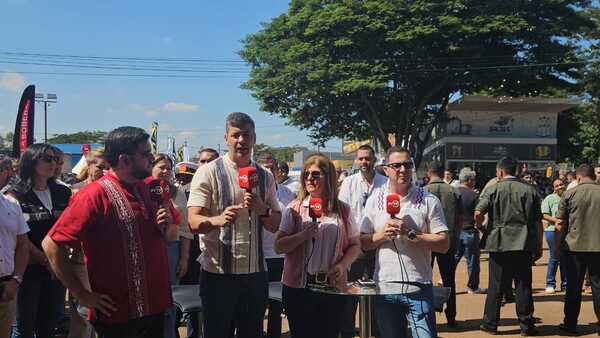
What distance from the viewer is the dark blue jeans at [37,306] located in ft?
15.4

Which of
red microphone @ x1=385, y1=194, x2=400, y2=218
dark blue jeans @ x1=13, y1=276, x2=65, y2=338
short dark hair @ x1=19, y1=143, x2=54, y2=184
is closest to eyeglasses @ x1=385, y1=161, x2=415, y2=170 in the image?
red microphone @ x1=385, y1=194, x2=400, y2=218

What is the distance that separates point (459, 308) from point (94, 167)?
5.43 metres

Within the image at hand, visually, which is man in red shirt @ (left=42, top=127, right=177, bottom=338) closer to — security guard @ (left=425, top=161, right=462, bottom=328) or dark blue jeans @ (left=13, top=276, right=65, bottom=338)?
dark blue jeans @ (left=13, top=276, right=65, bottom=338)

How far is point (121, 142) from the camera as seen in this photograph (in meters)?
3.15

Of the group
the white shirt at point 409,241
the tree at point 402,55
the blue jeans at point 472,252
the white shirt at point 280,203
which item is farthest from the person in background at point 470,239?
the tree at point 402,55

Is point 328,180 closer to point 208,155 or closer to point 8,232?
point 8,232

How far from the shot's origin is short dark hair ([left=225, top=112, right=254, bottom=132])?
3.83 meters

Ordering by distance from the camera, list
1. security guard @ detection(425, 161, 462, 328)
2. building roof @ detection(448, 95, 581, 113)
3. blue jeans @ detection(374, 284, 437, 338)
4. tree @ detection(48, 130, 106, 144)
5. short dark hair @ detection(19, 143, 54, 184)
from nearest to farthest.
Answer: blue jeans @ detection(374, 284, 437, 338) → short dark hair @ detection(19, 143, 54, 184) → security guard @ detection(425, 161, 462, 328) → building roof @ detection(448, 95, 581, 113) → tree @ detection(48, 130, 106, 144)

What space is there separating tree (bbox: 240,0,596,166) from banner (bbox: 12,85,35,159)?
14560mm

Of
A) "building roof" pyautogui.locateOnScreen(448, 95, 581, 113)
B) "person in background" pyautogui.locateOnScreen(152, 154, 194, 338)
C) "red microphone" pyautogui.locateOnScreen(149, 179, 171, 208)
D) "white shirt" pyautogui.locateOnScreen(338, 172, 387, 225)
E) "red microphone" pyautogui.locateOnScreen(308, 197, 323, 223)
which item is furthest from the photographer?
"building roof" pyautogui.locateOnScreen(448, 95, 581, 113)

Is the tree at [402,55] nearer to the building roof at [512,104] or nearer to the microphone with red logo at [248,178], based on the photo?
the building roof at [512,104]

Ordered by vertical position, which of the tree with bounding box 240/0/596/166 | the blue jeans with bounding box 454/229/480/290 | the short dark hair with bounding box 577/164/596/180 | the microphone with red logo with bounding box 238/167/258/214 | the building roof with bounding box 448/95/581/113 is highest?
the tree with bounding box 240/0/596/166

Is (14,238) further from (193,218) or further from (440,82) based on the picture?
(440,82)

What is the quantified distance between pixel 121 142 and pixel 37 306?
263 cm
